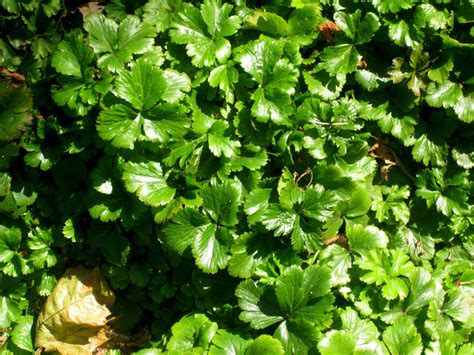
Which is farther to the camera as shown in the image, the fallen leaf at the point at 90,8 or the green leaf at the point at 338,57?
the fallen leaf at the point at 90,8

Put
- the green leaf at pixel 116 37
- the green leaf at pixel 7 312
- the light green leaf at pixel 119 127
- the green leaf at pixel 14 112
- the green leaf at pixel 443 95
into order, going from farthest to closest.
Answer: the green leaf at pixel 7 312 → the green leaf at pixel 443 95 → the green leaf at pixel 14 112 → the green leaf at pixel 116 37 → the light green leaf at pixel 119 127

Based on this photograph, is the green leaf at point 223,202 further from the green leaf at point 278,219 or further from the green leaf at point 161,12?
the green leaf at point 161,12

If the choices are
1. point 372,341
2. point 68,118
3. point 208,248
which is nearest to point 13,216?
point 68,118

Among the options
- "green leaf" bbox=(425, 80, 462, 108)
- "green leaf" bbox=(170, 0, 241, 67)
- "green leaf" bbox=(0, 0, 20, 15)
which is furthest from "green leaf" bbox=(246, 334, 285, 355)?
"green leaf" bbox=(0, 0, 20, 15)

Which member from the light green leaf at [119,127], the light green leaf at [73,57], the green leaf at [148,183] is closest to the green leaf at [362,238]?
the green leaf at [148,183]

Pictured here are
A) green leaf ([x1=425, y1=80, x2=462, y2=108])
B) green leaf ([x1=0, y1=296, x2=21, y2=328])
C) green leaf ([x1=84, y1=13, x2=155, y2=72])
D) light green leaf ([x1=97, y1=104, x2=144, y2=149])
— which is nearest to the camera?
light green leaf ([x1=97, y1=104, x2=144, y2=149])

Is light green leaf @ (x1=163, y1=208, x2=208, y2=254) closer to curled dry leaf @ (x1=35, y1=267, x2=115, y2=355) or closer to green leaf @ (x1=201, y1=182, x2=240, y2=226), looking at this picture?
green leaf @ (x1=201, y1=182, x2=240, y2=226)

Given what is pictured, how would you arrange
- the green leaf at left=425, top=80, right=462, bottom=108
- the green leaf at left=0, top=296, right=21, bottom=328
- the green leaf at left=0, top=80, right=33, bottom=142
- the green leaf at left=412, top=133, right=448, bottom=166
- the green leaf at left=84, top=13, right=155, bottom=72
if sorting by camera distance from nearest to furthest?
the green leaf at left=84, top=13, right=155, bottom=72 → the green leaf at left=0, top=80, right=33, bottom=142 → the green leaf at left=425, top=80, right=462, bottom=108 → the green leaf at left=412, top=133, right=448, bottom=166 → the green leaf at left=0, top=296, right=21, bottom=328
